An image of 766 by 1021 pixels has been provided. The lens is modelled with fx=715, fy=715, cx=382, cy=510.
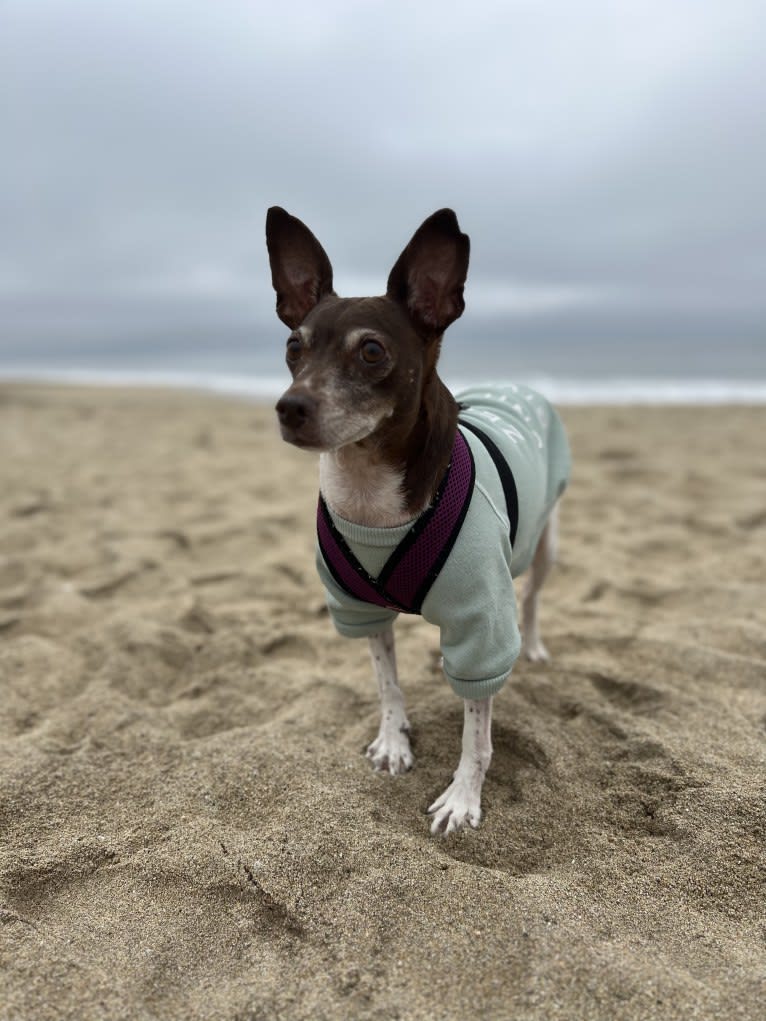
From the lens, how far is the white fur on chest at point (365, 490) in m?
2.38

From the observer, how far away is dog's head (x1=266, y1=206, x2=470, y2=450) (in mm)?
2146

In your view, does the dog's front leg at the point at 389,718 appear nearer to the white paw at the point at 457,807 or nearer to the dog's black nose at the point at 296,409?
the white paw at the point at 457,807

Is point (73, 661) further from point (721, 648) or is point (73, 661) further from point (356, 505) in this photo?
point (721, 648)

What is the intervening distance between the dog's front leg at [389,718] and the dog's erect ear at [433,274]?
4.18 ft

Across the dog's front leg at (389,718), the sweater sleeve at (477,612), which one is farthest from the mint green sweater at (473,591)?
the dog's front leg at (389,718)

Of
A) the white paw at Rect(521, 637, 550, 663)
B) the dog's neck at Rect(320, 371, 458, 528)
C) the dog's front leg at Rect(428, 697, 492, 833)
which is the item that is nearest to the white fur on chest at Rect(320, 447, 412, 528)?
the dog's neck at Rect(320, 371, 458, 528)

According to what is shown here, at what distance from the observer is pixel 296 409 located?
209cm

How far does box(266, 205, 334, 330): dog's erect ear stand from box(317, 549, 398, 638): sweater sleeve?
91 centimetres

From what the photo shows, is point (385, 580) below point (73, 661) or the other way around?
the other way around

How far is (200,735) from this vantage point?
9.92 feet

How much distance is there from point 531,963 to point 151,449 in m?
7.81

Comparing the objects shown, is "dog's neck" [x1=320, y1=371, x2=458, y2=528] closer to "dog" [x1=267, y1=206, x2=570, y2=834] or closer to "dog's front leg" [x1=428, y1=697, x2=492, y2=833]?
"dog" [x1=267, y1=206, x2=570, y2=834]

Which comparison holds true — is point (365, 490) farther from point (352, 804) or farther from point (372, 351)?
point (352, 804)

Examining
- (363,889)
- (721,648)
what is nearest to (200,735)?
(363,889)
